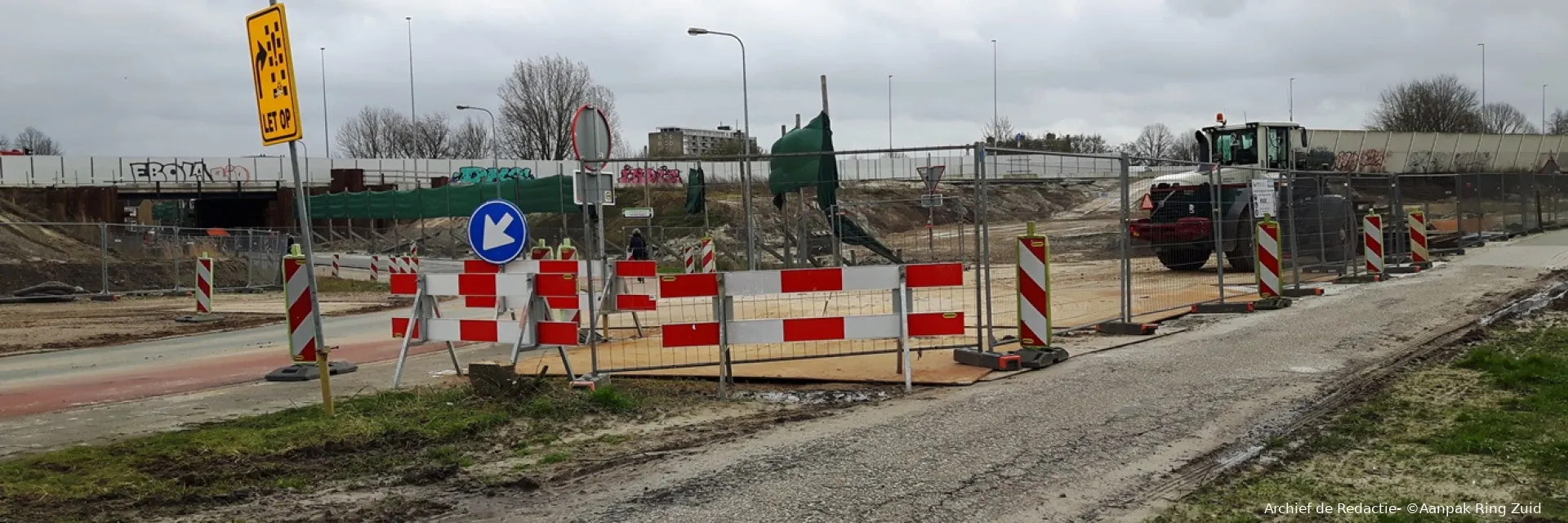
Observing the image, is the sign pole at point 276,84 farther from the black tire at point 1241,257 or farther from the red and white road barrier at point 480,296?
the black tire at point 1241,257

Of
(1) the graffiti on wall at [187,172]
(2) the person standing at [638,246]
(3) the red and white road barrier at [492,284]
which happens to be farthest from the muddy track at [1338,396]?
(1) the graffiti on wall at [187,172]

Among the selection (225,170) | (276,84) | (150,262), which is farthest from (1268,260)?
(225,170)

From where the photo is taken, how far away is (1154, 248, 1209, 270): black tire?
15248 millimetres

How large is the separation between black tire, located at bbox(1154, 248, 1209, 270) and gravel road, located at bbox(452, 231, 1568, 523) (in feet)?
12.2

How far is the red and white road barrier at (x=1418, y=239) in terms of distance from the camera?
2230cm

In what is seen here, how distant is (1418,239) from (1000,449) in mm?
19167

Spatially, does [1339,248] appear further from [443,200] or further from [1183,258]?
[443,200]

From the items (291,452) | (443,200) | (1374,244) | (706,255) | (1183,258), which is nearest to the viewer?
(291,452)

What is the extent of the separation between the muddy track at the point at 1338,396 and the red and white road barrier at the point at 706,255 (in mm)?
9601

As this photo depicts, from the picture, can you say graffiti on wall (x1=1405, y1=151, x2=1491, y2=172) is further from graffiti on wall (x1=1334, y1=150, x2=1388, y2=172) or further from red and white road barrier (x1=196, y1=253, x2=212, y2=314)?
red and white road barrier (x1=196, y1=253, x2=212, y2=314)

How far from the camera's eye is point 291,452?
739cm

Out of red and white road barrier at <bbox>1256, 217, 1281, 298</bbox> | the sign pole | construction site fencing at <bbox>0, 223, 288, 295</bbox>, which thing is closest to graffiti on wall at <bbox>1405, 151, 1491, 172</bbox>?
red and white road barrier at <bbox>1256, 217, 1281, 298</bbox>

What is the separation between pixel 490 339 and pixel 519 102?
58107mm

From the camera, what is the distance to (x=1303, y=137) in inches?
1131
